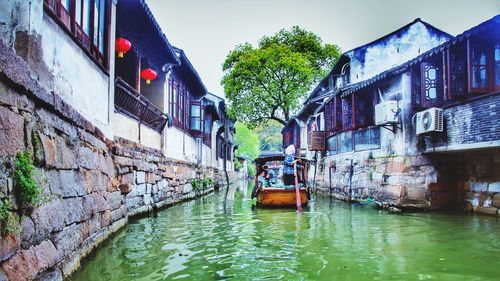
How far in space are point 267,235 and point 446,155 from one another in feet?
21.4

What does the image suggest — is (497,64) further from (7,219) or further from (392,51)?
(7,219)

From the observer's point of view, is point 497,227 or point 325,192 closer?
point 497,227

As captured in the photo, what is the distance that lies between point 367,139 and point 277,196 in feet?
13.7

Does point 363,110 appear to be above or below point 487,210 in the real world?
above

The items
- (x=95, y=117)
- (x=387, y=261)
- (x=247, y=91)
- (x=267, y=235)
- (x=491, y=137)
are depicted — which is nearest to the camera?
(x=387, y=261)

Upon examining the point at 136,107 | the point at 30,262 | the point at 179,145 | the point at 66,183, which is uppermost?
the point at 136,107

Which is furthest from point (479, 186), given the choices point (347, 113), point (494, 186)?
point (347, 113)

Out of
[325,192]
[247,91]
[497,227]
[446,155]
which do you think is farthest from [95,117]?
[247,91]

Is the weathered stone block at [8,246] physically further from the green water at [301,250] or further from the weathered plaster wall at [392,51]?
the weathered plaster wall at [392,51]

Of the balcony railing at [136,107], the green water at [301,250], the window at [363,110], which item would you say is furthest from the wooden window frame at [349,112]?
the balcony railing at [136,107]

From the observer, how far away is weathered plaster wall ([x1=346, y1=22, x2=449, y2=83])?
16.4 m

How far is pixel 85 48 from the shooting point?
5816 millimetres

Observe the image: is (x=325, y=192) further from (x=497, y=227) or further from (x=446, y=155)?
(x=497, y=227)

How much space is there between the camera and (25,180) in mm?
3195
